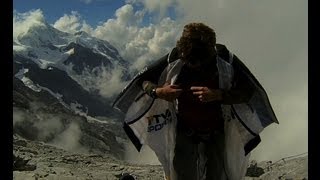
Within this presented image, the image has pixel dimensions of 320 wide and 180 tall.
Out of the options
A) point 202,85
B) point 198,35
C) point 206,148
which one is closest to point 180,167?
point 206,148

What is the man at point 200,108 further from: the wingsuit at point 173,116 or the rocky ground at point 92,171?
the rocky ground at point 92,171

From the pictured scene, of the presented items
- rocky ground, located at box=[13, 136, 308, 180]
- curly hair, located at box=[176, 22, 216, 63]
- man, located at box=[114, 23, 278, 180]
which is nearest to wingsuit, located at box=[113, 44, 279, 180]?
man, located at box=[114, 23, 278, 180]

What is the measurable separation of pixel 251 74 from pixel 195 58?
0.46 metres

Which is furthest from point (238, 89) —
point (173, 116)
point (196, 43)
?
point (173, 116)

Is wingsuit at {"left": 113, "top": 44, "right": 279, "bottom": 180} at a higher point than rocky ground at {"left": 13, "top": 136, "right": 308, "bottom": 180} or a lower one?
higher

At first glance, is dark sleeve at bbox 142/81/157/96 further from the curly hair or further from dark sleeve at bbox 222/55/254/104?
dark sleeve at bbox 222/55/254/104

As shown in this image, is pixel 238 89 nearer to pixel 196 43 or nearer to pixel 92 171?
pixel 196 43

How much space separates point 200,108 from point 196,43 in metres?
0.50

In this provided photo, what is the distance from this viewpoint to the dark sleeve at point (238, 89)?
434 cm

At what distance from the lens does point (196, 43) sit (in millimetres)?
4320

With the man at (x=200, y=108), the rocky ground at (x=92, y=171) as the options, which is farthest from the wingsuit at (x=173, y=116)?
the rocky ground at (x=92, y=171)

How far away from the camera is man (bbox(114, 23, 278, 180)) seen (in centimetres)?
436

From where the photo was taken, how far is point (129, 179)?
16.8ft
